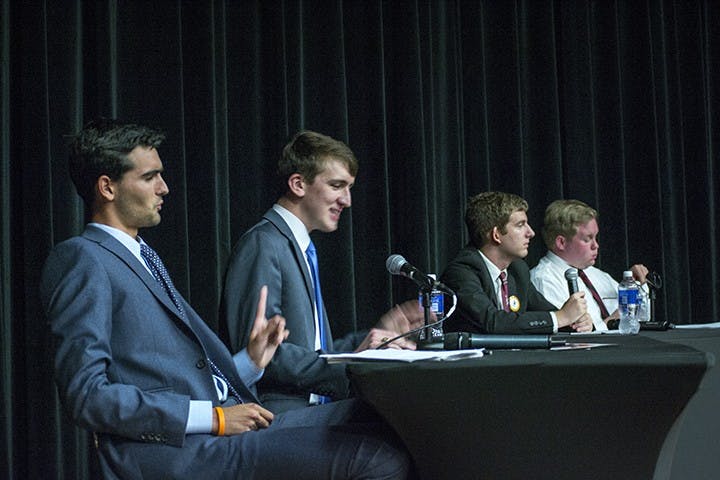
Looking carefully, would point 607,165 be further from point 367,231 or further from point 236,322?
point 236,322

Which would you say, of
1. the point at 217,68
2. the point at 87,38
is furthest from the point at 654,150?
the point at 87,38

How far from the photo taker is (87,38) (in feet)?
10.9

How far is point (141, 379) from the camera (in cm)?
176

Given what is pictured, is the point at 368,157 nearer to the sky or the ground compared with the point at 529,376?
nearer to the sky

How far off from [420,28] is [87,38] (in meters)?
1.51

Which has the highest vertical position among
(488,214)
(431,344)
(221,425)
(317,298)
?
(488,214)

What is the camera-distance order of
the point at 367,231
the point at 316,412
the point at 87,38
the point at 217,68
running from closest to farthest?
the point at 316,412 < the point at 87,38 < the point at 217,68 < the point at 367,231

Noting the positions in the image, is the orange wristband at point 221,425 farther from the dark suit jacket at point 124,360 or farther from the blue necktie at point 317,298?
the blue necktie at point 317,298

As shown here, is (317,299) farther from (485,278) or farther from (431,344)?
(485,278)

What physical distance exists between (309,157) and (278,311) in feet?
1.76

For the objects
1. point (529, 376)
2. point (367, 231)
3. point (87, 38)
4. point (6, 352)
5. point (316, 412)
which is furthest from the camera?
point (367, 231)

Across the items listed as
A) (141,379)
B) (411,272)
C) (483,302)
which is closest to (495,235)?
(483,302)

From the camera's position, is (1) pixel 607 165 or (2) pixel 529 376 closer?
(2) pixel 529 376

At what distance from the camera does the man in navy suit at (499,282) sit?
3.03 meters
